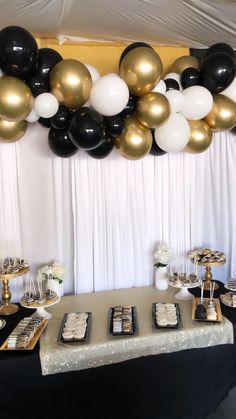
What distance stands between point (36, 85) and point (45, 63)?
0.39 feet

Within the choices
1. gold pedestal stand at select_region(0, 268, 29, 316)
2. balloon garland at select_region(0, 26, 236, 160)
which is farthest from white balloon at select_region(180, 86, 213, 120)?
gold pedestal stand at select_region(0, 268, 29, 316)

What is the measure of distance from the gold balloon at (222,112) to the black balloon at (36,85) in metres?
1.01

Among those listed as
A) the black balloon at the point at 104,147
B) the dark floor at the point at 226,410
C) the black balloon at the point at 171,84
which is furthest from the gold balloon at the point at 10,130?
the dark floor at the point at 226,410

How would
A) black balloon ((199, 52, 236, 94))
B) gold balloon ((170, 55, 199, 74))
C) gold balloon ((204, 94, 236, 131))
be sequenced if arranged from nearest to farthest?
black balloon ((199, 52, 236, 94))
gold balloon ((204, 94, 236, 131))
gold balloon ((170, 55, 199, 74))

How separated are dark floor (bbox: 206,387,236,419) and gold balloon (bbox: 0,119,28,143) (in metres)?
1.94

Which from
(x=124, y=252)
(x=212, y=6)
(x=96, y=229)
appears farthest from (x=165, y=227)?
(x=212, y=6)

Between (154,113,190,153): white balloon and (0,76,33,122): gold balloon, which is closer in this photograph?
(0,76,33,122): gold balloon

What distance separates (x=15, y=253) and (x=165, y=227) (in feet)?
3.66

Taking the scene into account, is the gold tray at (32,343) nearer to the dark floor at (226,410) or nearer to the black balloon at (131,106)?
the dark floor at (226,410)

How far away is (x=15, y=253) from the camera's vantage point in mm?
2223

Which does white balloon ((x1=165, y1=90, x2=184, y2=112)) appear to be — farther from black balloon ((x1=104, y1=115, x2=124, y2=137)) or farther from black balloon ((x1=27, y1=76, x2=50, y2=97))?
black balloon ((x1=27, y1=76, x2=50, y2=97))

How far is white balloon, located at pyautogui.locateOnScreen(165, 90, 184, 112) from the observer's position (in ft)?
6.14

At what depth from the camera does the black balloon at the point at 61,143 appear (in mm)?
1880

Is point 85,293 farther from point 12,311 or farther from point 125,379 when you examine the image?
point 125,379
